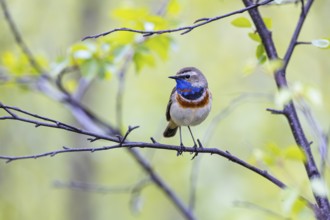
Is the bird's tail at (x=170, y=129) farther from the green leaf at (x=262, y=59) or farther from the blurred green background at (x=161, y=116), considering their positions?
the blurred green background at (x=161, y=116)

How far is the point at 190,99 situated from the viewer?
3.21m

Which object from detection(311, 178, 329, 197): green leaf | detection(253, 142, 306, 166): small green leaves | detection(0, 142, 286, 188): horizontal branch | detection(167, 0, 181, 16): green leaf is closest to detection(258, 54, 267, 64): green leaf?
detection(253, 142, 306, 166): small green leaves

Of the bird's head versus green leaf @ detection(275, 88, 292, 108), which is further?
the bird's head

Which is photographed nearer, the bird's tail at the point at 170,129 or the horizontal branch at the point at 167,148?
the horizontal branch at the point at 167,148

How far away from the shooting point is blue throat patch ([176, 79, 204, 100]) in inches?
127

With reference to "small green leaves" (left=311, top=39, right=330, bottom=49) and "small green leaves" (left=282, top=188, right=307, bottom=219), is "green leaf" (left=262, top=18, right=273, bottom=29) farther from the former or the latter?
"small green leaves" (left=282, top=188, right=307, bottom=219)

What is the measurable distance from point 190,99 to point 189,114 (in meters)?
0.09

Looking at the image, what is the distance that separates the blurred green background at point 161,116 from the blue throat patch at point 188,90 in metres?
2.63

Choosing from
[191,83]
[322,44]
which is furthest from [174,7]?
[322,44]

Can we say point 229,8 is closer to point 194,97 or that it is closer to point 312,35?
point 312,35

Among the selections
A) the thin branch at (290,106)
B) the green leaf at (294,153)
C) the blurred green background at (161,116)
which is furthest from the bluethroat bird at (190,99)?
the blurred green background at (161,116)

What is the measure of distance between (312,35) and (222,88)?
A: 4.41 ft

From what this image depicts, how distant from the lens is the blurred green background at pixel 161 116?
6.42 m

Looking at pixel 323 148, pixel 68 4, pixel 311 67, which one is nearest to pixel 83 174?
pixel 68 4
